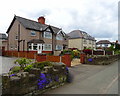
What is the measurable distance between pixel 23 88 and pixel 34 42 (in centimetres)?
1812

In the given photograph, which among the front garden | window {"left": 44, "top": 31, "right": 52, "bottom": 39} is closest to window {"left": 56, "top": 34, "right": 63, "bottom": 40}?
window {"left": 44, "top": 31, "right": 52, "bottom": 39}

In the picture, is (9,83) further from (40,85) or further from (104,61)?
(104,61)

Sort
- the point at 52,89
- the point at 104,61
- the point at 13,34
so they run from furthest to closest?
the point at 13,34 < the point at 104,61 < the point at 52,89

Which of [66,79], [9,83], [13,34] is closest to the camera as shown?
[9,83]

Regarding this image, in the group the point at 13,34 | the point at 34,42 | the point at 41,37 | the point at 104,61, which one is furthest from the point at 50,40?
the point at 104,61

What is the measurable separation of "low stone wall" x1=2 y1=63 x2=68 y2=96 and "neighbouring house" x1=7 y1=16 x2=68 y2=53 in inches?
664

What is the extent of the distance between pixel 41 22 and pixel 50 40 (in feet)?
20.1

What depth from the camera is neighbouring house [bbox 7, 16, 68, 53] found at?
854 inches

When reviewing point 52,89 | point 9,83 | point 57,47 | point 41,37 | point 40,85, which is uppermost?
point 41,37

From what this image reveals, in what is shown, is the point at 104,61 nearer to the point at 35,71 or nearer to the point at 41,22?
the point at 35,71

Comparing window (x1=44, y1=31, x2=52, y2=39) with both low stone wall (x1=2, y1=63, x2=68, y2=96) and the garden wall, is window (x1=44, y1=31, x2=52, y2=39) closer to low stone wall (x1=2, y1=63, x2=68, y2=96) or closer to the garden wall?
the garden wall

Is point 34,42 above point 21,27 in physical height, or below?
below

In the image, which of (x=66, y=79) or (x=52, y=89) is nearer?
(x=52, y=89)

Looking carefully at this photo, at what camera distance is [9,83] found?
3.28m
